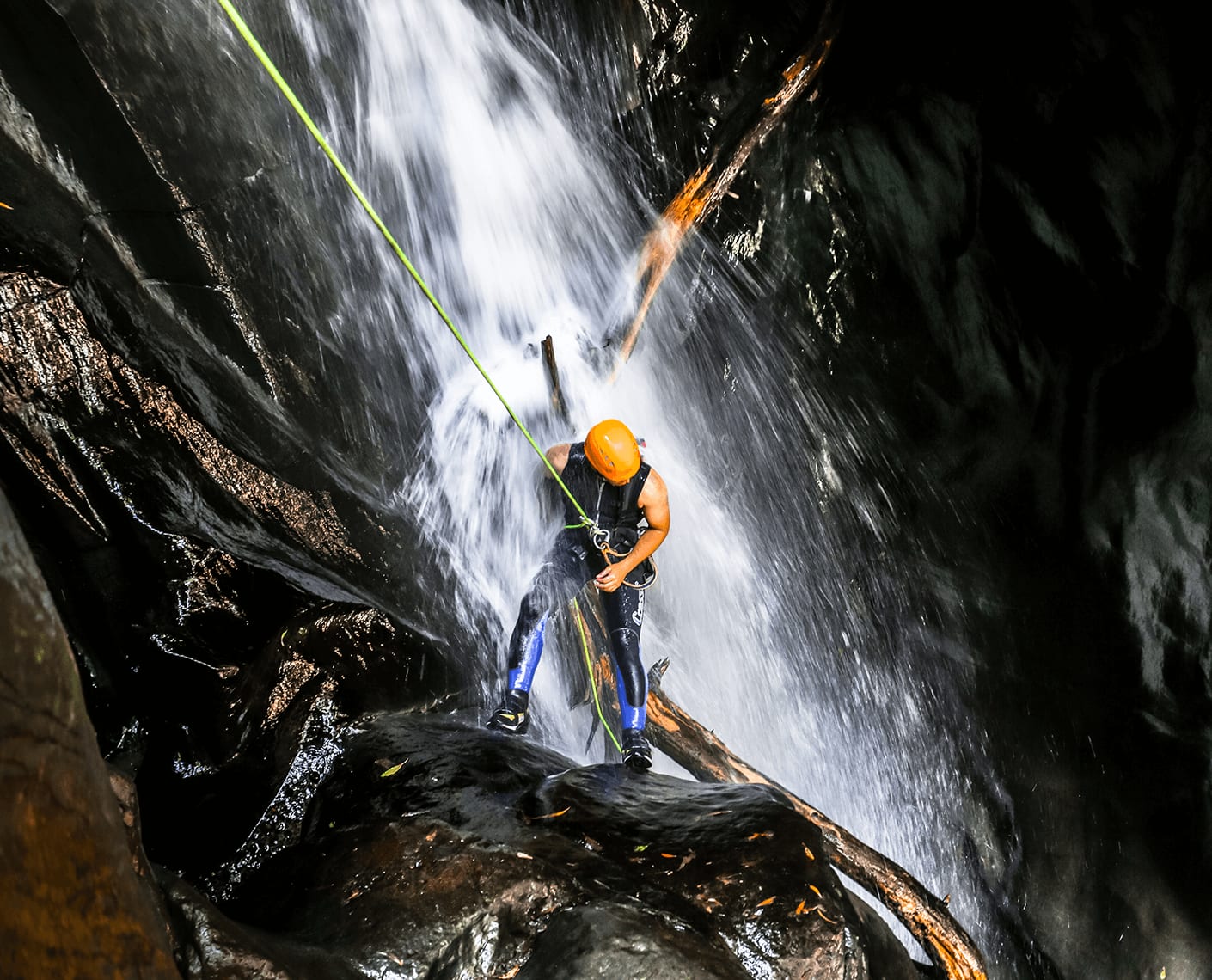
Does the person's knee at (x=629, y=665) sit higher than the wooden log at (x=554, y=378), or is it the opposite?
the wooden log at (x=554, y=378)

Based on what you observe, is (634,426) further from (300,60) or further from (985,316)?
(300,60)

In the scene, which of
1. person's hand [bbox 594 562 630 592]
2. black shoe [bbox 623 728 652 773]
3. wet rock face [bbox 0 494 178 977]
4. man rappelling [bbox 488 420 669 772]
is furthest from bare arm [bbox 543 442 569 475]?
wet rock face [bbox 0 494 178 977]

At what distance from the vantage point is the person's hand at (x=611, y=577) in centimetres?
451

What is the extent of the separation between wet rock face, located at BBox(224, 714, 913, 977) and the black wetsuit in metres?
0.95

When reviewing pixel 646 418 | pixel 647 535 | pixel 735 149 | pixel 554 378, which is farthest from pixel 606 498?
pixel 735 149

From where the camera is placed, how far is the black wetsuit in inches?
175

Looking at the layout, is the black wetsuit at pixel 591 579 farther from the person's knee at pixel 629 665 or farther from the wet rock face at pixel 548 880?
the wet rock face at pixel 548 880

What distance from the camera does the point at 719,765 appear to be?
524 centimetres

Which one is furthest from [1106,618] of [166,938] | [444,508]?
[166,938]

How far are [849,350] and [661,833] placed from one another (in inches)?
253

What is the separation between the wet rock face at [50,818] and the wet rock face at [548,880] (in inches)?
42.5

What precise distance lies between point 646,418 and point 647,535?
4102 mm

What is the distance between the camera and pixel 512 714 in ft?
14.2

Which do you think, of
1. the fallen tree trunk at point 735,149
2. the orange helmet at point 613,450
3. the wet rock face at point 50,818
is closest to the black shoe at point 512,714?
the orange helmet at point 613,450
